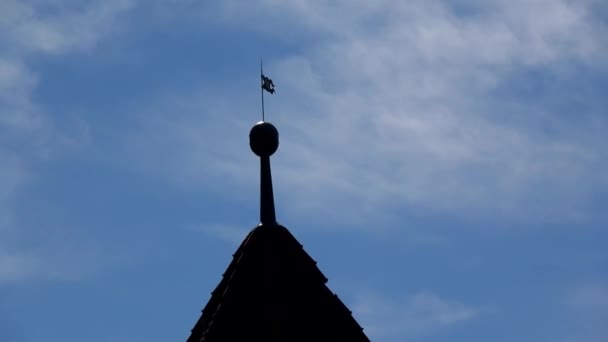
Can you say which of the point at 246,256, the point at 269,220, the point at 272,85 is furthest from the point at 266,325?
the point at 272,85

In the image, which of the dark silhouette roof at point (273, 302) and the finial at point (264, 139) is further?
the finial at point (264, 139)

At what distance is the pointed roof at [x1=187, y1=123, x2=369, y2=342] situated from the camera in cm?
1988

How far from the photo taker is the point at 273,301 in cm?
2023

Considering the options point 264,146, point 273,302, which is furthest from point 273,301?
point 264,146

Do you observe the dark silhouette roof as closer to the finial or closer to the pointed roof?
the pointed roof

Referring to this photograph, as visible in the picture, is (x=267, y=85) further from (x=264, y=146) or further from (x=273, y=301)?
Answer: (x=273, y=301)

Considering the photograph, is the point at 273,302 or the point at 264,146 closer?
the point at 273,302

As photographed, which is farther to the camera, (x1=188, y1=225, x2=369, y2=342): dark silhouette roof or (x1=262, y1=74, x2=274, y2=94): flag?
Answer: (x1=262, y1=74, x2=274, y2=94): flag

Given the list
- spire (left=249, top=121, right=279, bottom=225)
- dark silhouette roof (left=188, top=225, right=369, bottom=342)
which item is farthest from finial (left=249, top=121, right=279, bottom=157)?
dark silhouette roof (left=188, top=225, right=369, bottom=342)

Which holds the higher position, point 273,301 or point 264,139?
point 264,139

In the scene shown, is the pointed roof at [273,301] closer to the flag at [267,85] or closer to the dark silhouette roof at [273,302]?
the dark silhouette roof at [273,302]

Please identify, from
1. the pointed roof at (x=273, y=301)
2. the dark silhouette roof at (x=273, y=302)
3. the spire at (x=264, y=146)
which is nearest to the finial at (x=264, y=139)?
the spire at (x=264, y=146)

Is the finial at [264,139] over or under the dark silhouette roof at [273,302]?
over

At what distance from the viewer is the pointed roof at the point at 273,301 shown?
19.9 metres
